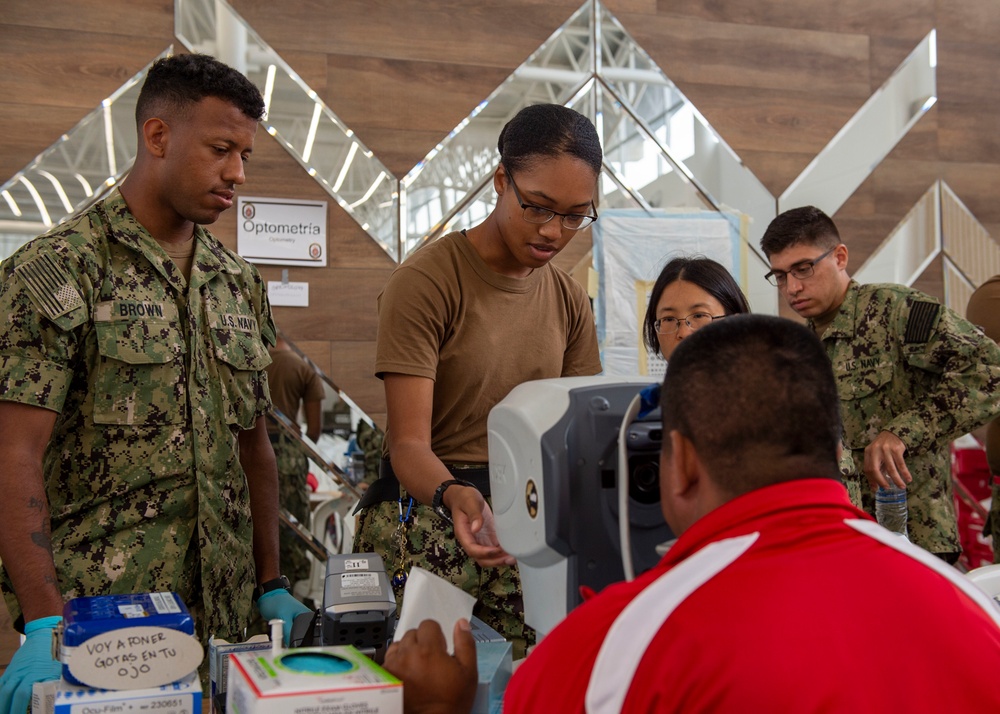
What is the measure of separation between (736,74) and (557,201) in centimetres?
271

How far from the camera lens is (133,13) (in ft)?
11.4

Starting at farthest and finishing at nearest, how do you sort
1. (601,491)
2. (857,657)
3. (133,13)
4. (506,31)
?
(506,31) < (133,13) < (601,491) < (857,657)

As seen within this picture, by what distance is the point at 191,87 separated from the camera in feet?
6.04

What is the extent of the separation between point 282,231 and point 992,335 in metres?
2.47

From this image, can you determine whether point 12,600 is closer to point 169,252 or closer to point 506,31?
point 169,252

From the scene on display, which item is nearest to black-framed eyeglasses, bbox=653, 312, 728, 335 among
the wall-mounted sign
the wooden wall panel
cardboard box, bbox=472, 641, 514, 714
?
cardboard box, bbox=472, 641, 514, 714

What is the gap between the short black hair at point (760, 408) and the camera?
99 centimetres

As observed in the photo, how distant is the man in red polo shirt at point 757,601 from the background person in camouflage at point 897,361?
1.76 metres

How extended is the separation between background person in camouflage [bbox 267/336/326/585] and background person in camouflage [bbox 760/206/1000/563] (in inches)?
66.4

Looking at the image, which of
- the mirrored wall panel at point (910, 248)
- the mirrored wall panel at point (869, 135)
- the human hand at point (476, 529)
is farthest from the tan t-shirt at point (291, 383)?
the mirrored wall panel at point (910, 248)

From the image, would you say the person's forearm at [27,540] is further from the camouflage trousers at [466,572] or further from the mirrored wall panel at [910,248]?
the mirrored wall panel at [910,248]

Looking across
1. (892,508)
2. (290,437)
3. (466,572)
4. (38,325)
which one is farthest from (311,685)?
(290,437)

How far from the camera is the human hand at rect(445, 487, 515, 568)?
135 centimetres

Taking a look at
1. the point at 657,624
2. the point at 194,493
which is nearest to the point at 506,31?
the point at 194,493
